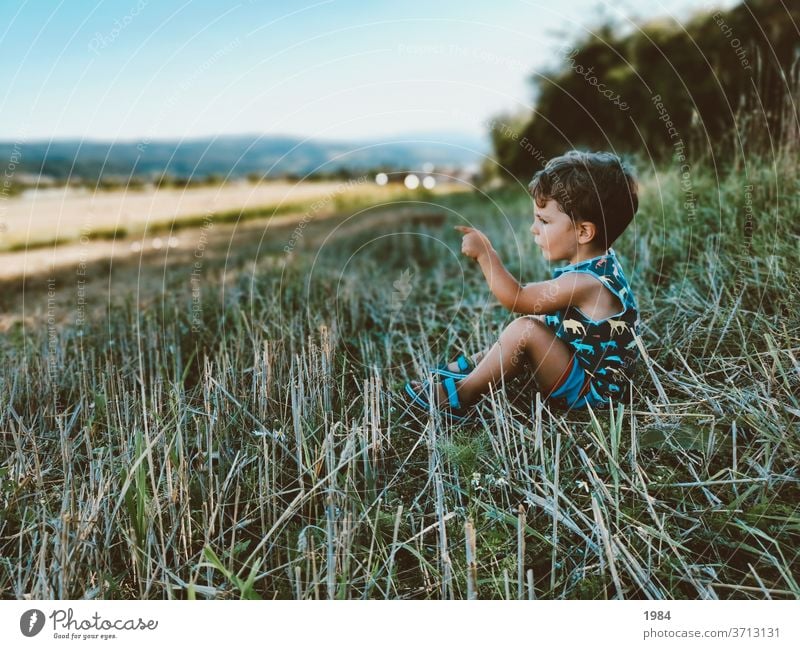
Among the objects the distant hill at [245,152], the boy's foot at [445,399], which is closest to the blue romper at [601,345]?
the boy's foot at [445,399]

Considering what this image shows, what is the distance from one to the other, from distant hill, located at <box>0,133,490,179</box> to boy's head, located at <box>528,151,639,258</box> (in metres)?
0.63

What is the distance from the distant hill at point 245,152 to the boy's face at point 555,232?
0.63 m

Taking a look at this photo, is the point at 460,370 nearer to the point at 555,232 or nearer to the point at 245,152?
the point at 555,232

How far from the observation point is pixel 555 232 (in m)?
1.72

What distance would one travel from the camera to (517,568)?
4.23 feet

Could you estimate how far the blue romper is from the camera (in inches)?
65.6

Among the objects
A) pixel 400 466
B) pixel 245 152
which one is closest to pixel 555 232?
pixel 400 466

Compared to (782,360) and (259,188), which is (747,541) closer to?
(782,360)

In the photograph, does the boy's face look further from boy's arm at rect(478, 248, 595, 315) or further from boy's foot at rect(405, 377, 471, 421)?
boy's foot at rect(405, 377, 471, 421)

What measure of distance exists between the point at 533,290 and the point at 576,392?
0.30 meters

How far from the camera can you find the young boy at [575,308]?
1.67 metres
